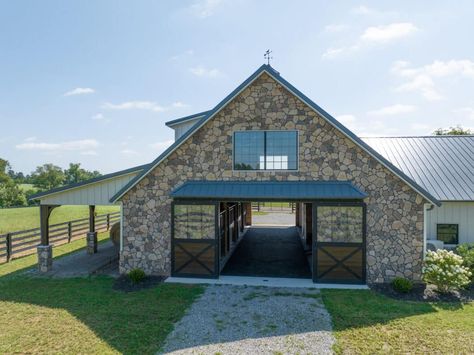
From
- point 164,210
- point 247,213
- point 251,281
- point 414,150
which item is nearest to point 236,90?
point 164,210

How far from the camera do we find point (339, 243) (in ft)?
39.4

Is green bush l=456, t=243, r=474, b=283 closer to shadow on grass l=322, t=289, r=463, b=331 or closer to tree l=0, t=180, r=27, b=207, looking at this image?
shadow on grass l=322, t=289, r=463, b=331

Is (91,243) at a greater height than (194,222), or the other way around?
(194,222)

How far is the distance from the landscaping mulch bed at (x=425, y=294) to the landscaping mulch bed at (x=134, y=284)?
8.16 meters

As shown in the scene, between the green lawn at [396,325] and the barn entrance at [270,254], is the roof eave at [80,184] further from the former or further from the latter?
the green lawn at [396,325]

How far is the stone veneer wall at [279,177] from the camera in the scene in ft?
38.5

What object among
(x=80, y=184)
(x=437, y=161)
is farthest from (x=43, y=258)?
(x=437, y=161)

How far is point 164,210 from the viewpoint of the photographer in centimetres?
1284

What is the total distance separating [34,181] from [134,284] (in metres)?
76.8

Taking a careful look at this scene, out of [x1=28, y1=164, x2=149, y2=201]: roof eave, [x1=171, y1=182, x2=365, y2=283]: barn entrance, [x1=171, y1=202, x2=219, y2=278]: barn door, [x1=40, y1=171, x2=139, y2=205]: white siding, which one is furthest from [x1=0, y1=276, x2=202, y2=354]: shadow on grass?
[x1=28, y1=164, x2=149, y2=201]: roof eave

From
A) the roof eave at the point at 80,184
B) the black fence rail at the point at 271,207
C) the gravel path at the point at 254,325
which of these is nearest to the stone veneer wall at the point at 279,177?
the roof eave at the point at 80,184

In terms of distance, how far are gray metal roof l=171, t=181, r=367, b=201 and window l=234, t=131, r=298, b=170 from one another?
2.27 ft

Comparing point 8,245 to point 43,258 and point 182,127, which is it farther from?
point 182,127

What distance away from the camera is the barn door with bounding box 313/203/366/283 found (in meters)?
11.9
